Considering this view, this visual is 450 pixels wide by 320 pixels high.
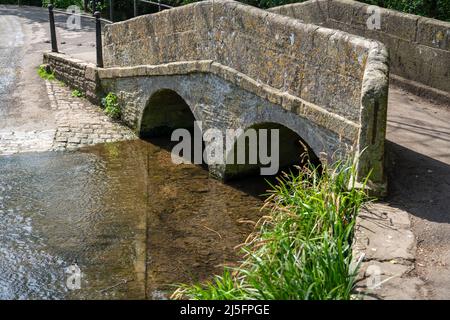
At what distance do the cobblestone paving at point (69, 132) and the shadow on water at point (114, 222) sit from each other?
35 centimetres

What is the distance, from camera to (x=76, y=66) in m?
13.2

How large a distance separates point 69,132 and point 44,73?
10.5ft

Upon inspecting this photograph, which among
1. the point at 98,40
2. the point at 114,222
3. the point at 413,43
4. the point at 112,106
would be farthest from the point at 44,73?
the point at 413,43

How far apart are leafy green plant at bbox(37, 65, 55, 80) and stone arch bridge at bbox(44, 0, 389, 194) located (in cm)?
148

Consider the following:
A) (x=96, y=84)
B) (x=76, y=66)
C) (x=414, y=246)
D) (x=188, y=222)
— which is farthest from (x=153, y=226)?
(x=76, y=66)

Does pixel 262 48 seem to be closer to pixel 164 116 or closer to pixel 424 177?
pixel 424 177

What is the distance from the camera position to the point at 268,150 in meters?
9.87

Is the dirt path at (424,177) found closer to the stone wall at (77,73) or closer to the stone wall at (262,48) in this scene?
the stone wall at (262,48)

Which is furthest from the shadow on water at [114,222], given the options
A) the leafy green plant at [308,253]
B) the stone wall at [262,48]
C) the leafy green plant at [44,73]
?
the leafy green plant at [44,73]

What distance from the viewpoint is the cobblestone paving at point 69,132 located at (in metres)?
11.2

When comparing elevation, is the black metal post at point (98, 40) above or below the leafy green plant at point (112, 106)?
above

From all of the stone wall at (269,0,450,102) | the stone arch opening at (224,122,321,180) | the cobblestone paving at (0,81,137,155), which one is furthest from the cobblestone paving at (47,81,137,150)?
the stone wall at (269,0,450,102)
